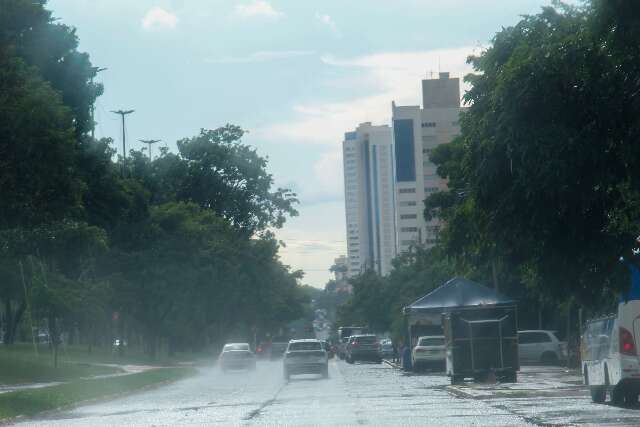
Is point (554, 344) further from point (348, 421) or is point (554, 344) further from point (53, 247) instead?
point (348, 421)

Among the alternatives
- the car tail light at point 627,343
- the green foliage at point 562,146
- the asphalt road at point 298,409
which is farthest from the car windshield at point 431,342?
the car tail light at point 627,343

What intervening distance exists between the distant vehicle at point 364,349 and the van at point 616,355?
4504 cm

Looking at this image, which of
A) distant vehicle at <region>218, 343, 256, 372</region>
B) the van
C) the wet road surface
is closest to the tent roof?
the wet road surface

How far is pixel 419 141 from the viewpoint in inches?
6826

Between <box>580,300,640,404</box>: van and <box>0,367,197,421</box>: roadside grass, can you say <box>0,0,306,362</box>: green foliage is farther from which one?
<box>580,300,640,404</box>: van

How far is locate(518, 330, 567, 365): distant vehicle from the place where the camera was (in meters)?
51.6

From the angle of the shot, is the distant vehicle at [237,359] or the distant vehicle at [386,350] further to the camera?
the distant vehicle at [386,350]

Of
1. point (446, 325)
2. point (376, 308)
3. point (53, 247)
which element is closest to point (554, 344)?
point (446, 325)

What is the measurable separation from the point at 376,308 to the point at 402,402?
9207cm

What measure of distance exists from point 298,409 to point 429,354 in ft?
77.6

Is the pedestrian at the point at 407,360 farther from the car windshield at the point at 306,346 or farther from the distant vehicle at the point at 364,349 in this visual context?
the distant vehicle at the point at 364,349

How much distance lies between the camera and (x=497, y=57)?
19.6 meters

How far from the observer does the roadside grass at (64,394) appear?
982 inches

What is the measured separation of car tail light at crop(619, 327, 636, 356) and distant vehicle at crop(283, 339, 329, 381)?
24.3 meters
